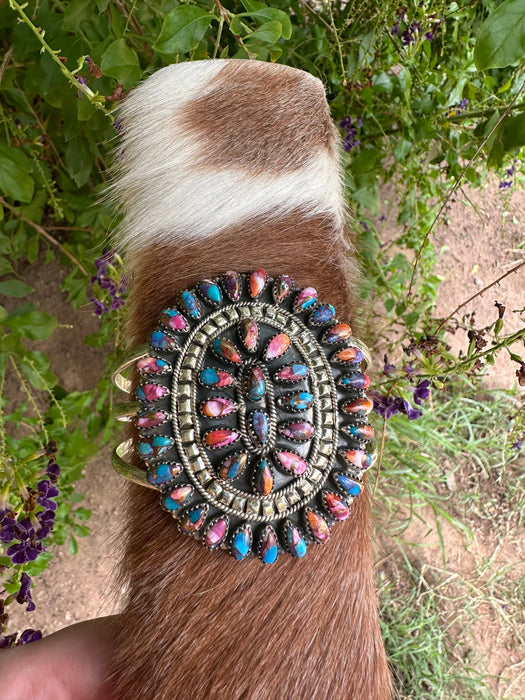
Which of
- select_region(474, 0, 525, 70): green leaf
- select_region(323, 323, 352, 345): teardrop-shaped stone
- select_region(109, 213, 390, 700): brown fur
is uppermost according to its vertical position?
select_region(474, 0, 525, 70): green leaf

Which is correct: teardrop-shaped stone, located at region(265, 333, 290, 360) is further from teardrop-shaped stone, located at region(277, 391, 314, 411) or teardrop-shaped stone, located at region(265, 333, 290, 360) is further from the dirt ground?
the dirt ground

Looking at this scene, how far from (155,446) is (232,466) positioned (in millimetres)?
61

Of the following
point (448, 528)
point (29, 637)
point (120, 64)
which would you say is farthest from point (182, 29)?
point (448, 528)

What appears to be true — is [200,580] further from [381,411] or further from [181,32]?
[181,32]

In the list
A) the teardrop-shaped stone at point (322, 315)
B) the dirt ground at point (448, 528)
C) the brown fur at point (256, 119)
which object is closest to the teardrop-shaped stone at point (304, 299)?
the teardrop-shaped stone at point (322, 315)

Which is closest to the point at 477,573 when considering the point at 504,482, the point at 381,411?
the point at 504,482

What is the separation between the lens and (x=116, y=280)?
2.61ft

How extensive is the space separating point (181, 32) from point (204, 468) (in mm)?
385

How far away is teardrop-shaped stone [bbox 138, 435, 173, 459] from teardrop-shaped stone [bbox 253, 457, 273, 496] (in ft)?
0.23

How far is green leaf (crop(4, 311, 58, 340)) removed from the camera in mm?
761

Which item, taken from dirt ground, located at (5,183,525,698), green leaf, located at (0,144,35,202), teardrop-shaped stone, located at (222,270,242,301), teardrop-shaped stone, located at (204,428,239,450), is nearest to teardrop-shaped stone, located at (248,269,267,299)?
teardrop-shaped stone, located at (222,270,242,301)

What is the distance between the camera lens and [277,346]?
451 mm

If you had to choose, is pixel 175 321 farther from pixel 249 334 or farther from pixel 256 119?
pixel 256 119

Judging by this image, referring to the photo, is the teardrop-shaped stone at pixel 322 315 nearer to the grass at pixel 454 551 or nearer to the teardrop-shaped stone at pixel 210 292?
the teardrop-shaped stone at pixel 210 292
